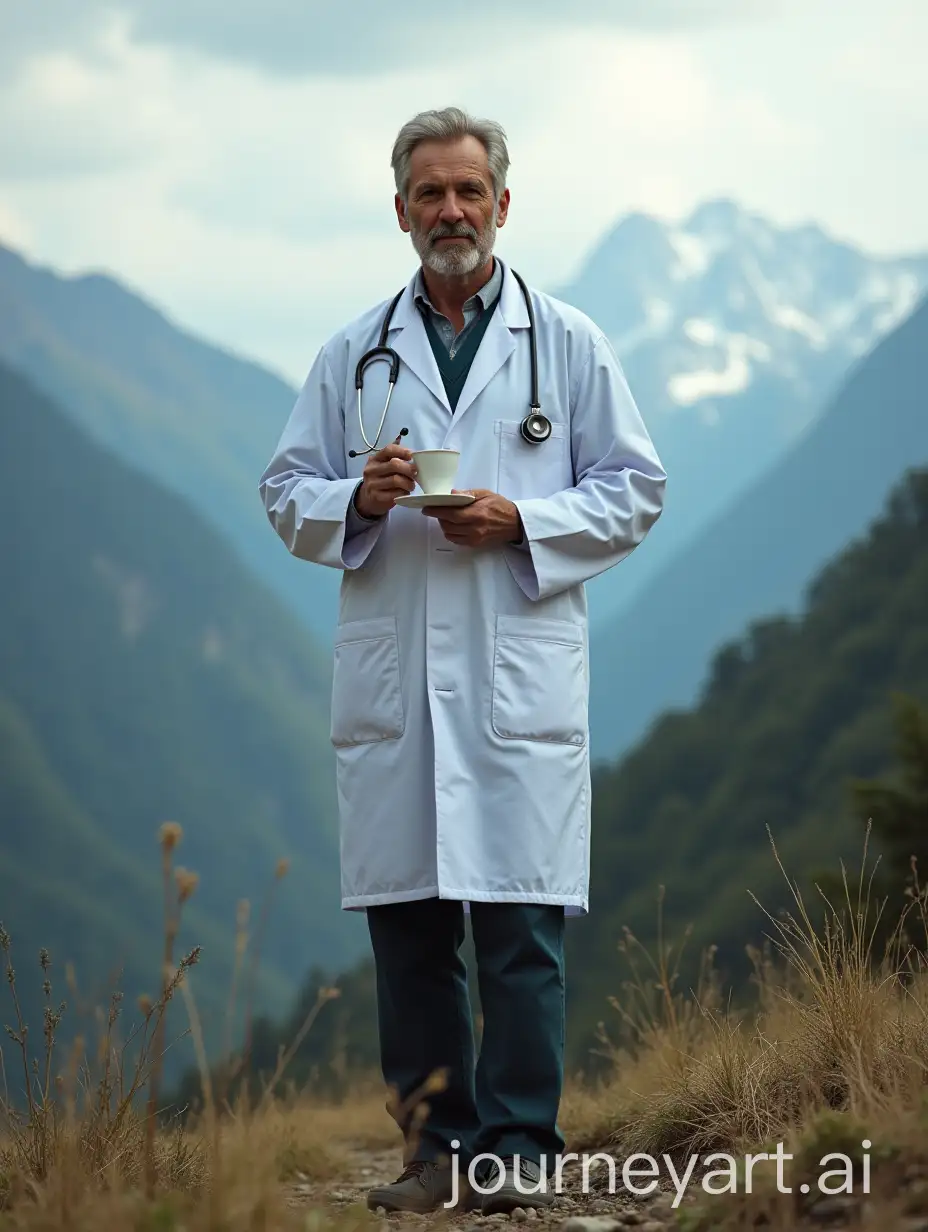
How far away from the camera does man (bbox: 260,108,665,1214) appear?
358 centimetres

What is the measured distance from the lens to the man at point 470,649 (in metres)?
3.58

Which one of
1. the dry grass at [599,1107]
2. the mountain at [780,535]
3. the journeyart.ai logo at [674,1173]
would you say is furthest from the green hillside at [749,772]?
the mountain at [780,535]

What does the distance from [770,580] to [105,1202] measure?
187478mm

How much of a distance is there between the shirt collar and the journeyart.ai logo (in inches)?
70.3

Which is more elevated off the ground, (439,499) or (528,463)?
(528,463)

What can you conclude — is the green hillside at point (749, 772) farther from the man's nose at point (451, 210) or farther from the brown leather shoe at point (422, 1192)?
the man's nose at point (451, 210)

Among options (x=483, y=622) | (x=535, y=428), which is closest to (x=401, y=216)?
(x=535, y=428)

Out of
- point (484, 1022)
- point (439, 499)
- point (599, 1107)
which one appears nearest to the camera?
point (439, 499)

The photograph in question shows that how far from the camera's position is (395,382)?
12.6 feet

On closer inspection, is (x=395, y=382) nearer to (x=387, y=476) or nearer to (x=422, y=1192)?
(x=387, y=476)

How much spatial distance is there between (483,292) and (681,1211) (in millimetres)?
2026

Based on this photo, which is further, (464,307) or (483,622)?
(464,307)

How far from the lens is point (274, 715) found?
16012cm

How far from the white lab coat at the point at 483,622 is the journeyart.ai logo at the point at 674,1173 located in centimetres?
53
